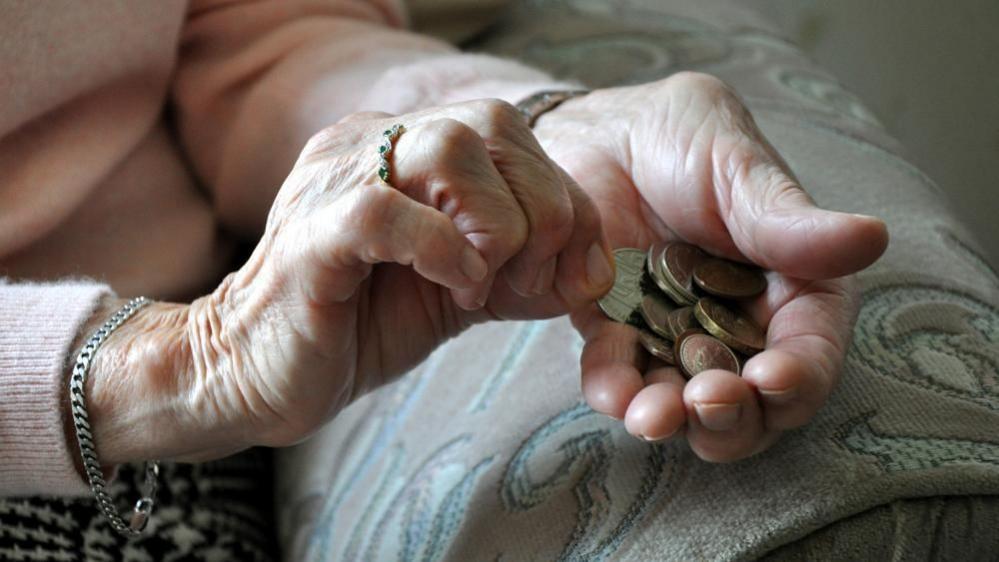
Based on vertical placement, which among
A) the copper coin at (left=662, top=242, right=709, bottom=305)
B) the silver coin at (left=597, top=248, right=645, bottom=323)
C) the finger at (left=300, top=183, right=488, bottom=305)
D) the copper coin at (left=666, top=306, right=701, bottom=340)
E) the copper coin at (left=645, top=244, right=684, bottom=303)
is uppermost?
the finger at (left=300, top=183, right=488, bottom=305)

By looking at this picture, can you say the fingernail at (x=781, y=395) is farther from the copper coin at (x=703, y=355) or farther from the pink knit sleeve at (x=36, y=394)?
the pink knit sleeve at (x=36, y=394)

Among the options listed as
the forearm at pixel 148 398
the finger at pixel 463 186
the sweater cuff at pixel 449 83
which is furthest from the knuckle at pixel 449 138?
the sweater cuff at pixel 449 83

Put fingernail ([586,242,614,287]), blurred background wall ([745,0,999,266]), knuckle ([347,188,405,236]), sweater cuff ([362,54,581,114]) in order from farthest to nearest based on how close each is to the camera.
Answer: blurred background wall ([745,0,999,266]), sweater cuff ([362,54,581,114]), fingernail ([586,242,614,287]), knuckle ([347,188,405,236])

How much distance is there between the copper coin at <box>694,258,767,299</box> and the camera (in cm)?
63

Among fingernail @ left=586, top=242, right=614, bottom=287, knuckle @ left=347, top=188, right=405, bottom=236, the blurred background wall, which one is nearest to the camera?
knuckle @ left=347, top=188, right=405, bottom=236

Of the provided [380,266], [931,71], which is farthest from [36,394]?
[931,71]

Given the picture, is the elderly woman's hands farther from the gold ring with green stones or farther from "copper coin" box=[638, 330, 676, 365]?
the gold ring with green stones

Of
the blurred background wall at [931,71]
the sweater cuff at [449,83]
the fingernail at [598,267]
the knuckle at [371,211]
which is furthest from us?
the blurred background wall at [931,71]

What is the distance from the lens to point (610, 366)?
1.90ft

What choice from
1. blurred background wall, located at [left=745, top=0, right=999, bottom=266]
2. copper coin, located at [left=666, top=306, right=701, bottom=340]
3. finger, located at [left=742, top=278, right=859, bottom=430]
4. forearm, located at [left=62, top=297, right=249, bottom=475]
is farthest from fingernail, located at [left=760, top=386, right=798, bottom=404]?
blurred background wall, located at [left=745, top=0, right=999, bottom=266]

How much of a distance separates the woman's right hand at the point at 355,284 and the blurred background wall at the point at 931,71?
1.37m

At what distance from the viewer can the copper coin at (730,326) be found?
59 cm

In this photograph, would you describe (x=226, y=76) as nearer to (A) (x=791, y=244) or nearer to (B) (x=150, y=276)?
(B) (x=150, y=276)

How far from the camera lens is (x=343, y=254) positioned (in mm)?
495
